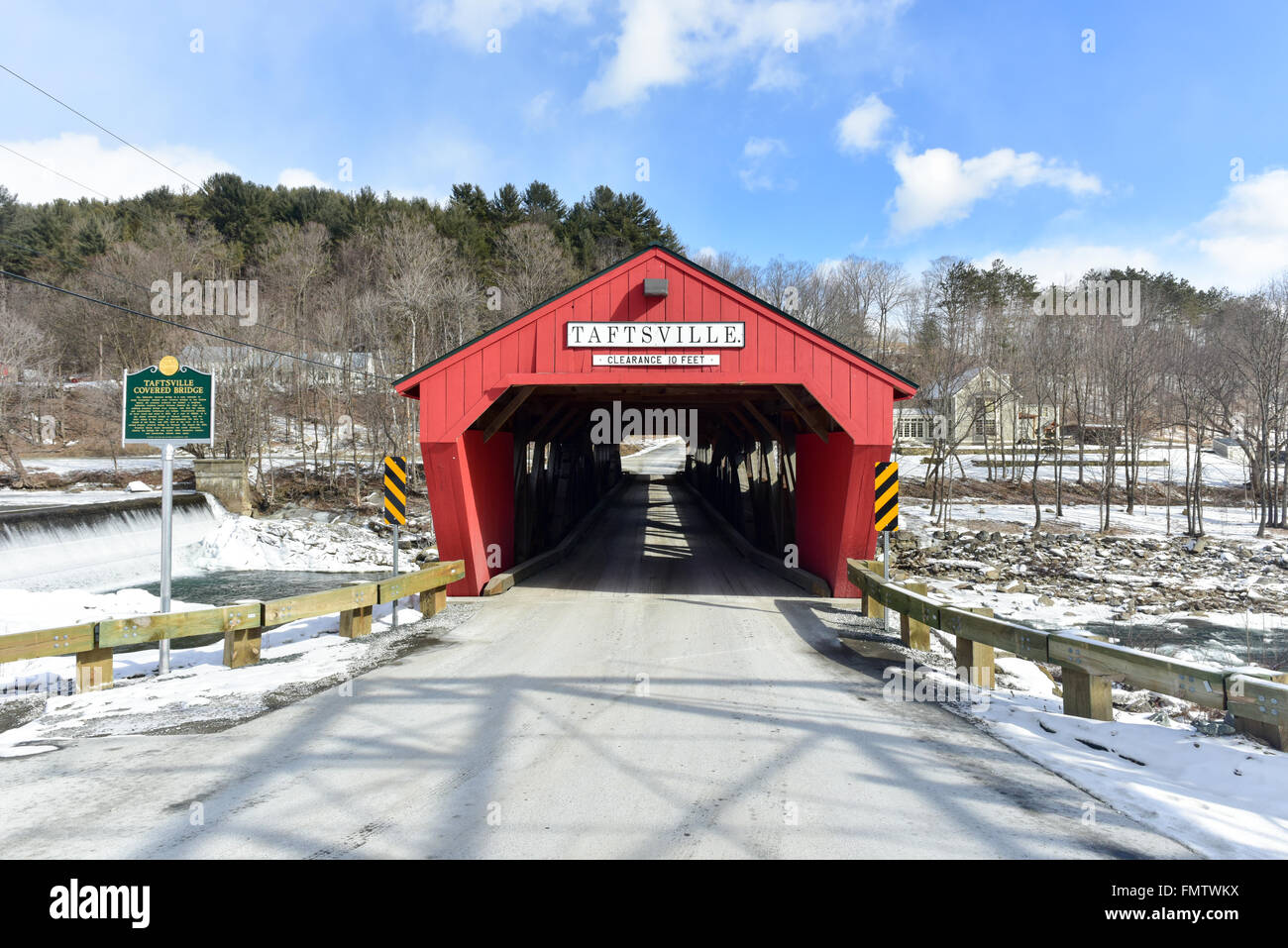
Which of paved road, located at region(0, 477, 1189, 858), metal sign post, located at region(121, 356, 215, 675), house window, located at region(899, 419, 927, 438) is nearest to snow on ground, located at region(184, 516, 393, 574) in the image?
metal sign post, located at region(121, 356, 215, 675)

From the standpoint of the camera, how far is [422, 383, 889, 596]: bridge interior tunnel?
1185cm

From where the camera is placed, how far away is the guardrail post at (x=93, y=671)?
6.94 m

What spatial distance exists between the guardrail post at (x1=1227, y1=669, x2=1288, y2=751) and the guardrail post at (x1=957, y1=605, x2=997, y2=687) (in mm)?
2235

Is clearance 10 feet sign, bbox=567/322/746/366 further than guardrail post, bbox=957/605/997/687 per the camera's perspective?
Yes

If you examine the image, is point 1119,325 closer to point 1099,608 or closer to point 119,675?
point 1099,608

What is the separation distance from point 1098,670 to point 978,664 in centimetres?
174

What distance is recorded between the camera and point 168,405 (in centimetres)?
788

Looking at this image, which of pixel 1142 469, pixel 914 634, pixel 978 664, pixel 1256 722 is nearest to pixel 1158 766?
pixel 1256 722

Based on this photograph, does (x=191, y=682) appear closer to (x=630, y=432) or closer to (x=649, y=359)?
(x=649, y=359)

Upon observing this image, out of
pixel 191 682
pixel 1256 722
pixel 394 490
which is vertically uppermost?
pixel 394 490

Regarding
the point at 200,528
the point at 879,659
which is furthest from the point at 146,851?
the point at 200,528

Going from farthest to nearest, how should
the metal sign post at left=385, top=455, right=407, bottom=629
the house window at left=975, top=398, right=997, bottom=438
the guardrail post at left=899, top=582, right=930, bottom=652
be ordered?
the house window at left=975, top=398, right=997, bottom=438, the metal sign post at left=385, top=455, right=407, bottom=629, the guardrail post at left=899, top=582, right=930, bottom=652

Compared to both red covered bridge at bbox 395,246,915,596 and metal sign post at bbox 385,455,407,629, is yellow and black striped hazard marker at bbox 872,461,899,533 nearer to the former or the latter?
red covered bridge at bbox 395,246,915,596

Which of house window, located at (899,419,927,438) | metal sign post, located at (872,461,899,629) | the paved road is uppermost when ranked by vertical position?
house window, located at (899,419,927,438)
